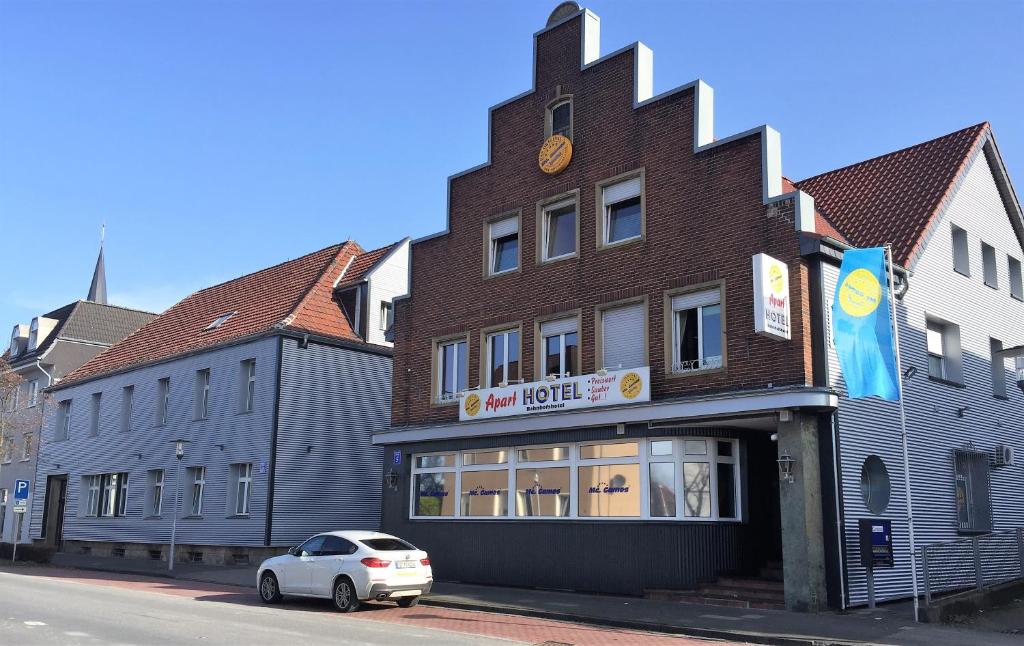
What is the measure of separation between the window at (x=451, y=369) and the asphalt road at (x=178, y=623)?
6813mm

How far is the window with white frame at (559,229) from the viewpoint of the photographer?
21.6 metres

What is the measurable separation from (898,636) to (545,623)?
17.3 ft

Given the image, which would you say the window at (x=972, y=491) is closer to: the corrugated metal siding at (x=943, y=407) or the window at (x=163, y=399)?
the corrugated metal siding at (x=943, y=407)

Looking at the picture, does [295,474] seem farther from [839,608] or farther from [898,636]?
[898,636]

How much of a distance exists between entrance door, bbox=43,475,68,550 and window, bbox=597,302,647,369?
27329mm

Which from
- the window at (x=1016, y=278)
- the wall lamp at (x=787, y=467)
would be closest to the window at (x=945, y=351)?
the window at (x=1016, y=278)

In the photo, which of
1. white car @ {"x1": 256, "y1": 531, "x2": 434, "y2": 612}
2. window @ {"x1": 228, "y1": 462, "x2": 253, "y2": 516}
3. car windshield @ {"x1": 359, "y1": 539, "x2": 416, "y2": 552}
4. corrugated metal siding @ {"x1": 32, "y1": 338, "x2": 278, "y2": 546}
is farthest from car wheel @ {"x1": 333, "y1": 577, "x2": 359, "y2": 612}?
window @ {"x1": 228, "y1": 462, "x2": 253, "y2": 516}

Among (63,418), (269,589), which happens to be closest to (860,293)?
(269,589)

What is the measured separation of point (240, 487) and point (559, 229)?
13.9 meters

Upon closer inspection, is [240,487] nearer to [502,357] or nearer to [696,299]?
[502,357]

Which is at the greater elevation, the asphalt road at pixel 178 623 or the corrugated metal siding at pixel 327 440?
the corrugated metal siding at pixel 327 440

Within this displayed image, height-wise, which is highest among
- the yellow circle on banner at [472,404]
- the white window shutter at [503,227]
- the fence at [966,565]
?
the white window shutter at [503,227]

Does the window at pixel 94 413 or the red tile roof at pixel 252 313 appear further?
the window at pixel 94 413

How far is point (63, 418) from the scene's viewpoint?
3922 centimetres
